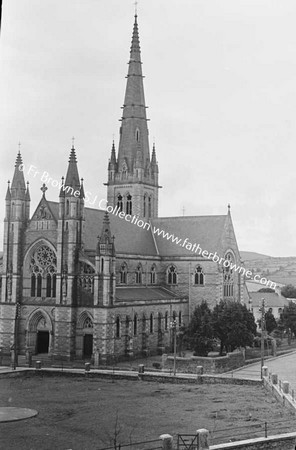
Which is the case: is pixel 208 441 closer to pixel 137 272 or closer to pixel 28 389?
pixel 28 389

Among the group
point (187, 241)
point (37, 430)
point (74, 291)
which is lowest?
point (37, 430)

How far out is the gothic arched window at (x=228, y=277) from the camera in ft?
241

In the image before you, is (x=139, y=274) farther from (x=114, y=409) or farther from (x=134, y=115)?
(x=114, y=409)

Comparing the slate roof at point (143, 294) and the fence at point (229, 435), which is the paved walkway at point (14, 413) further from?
the slate roof at point (143, 294)

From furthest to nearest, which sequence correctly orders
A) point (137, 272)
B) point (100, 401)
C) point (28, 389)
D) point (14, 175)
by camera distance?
point (137, 272) → point (14, 175) → point (28, 389) → point (100, 401)

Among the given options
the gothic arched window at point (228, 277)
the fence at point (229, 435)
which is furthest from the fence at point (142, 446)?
the gothic arched window at point (228, 277)

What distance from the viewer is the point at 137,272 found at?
6994 centimetres

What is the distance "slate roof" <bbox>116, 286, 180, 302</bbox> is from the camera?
2445 inches

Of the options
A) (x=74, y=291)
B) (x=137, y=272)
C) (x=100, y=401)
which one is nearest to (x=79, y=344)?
(x=74, y=291)

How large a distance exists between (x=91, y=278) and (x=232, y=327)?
1260cm

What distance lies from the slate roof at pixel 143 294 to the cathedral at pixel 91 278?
0.16 meters

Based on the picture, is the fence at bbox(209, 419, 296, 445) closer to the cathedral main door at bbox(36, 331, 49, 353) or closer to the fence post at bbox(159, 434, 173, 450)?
the fence post at bbox(159, 434, 173, 450)

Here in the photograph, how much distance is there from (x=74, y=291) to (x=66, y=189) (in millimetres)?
8803

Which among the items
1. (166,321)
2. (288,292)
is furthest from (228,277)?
(288,292)
